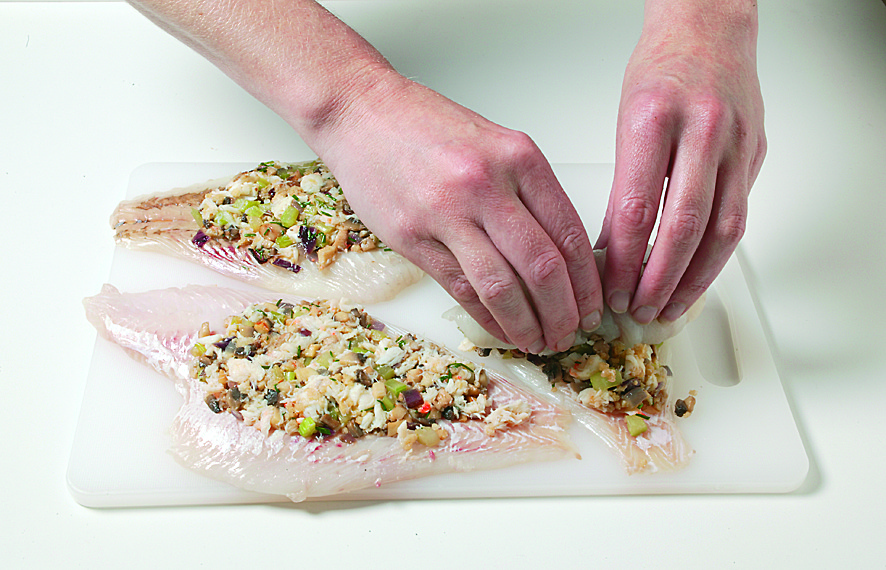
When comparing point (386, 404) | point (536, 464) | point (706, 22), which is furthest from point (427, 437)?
point (706, 22)

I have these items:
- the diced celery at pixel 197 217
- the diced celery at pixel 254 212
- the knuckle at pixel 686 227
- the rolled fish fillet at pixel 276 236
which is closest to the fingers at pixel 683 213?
the knuckle at pixel 686 227

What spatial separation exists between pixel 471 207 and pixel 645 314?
372 millimetres

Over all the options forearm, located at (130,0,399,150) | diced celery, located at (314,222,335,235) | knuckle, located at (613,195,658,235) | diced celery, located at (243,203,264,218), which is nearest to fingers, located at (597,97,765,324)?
knuckle, located at (613,195,658,235)

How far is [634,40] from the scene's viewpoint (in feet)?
7.29

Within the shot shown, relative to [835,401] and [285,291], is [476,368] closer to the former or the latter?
[285,291]

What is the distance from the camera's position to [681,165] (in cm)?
114

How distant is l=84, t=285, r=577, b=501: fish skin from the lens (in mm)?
1257

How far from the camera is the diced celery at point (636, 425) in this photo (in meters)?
1.33

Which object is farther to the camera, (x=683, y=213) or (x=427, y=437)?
(x=427, y=437)

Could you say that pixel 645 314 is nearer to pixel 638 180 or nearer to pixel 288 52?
pixel 638 180

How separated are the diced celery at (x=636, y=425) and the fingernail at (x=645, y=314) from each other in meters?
0.17

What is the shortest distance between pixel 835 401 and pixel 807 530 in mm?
291

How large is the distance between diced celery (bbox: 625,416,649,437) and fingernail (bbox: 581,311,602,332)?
0.18 m

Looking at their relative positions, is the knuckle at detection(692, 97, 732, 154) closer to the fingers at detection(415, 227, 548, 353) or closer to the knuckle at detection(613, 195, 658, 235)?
the knuckle at detection(613, 195, 658, 235)
